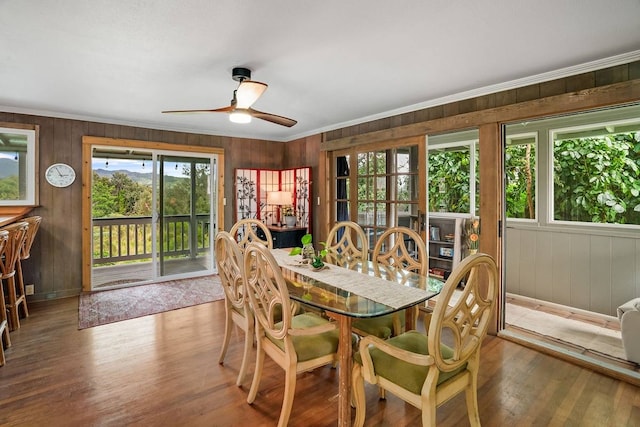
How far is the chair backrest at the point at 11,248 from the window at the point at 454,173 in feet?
16.5

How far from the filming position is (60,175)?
4293 millimetres

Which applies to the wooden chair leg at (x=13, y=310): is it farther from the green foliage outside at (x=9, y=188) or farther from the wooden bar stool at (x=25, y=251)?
the green foliage outside at (x=9, y=188)

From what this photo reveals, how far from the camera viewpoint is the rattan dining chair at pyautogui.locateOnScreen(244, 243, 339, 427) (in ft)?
5.93

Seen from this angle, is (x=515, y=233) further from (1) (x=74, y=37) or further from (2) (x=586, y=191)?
(1) (x=74, y=37)

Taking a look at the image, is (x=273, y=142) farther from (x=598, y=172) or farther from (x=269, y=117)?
(x=598, y=172)

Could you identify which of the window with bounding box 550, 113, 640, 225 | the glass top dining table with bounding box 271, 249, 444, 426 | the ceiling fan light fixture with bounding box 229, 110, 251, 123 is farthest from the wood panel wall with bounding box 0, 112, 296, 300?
the window with bounding box 550, 113, 640, 225

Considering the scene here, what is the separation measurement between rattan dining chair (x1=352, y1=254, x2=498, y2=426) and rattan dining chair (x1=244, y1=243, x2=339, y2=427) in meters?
0.24

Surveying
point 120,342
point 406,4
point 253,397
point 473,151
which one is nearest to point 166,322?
point 120,342

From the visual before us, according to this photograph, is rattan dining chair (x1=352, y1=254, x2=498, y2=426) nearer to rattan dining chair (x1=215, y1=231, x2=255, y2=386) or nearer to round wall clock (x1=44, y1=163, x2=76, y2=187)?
rattan dining chair (x1=215, y1=231, x2=255, y2=386)

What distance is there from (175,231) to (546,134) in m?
5.60

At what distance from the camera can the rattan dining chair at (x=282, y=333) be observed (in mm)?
1809

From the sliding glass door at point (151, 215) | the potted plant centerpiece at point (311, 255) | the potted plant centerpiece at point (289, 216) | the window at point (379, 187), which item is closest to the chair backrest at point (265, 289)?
the potted plant centerpiece at point (311, 255)

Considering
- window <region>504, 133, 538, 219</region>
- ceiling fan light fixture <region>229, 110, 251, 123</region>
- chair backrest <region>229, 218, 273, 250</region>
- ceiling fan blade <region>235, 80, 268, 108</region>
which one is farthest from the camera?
window <region>504, 133, 538, 219</region>

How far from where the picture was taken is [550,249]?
4.20 metres
